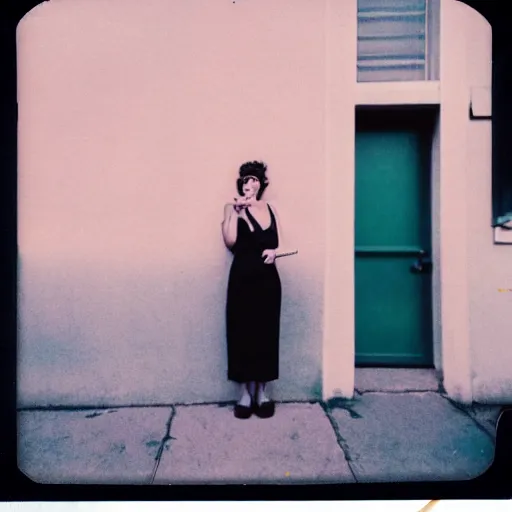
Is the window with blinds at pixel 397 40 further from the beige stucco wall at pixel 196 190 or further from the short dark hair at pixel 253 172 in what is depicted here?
the short dark hair at pixel 253 172

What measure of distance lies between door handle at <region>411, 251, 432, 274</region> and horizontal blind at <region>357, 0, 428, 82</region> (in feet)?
4.73

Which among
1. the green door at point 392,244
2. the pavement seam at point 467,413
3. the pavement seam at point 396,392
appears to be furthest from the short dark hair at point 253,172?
the pavement seam at point 467,413

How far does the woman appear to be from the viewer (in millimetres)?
2619

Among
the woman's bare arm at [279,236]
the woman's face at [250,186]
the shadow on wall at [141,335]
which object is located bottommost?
the shadow on wall at [141,335]

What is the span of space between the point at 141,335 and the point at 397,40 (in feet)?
10.1

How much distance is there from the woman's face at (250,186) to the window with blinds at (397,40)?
1283mm

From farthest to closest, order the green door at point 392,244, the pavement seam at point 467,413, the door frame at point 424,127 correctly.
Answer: the green door at point 392,244
the door frame at point 424,127
the pavement seam at point 467,413

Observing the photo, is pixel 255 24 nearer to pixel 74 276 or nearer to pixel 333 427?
pixel 74 276

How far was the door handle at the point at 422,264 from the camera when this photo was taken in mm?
3107

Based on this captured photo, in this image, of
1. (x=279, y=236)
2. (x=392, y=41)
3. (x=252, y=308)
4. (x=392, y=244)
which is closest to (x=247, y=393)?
(x=252, y=308)

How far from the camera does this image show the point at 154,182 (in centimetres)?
283

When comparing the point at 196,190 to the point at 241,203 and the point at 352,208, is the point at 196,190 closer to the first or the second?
the point at 241,203

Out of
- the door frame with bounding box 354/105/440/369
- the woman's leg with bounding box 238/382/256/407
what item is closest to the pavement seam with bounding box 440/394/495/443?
the door frame with bounding box 354/105/440/369

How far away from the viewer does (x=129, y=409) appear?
9.20ft
